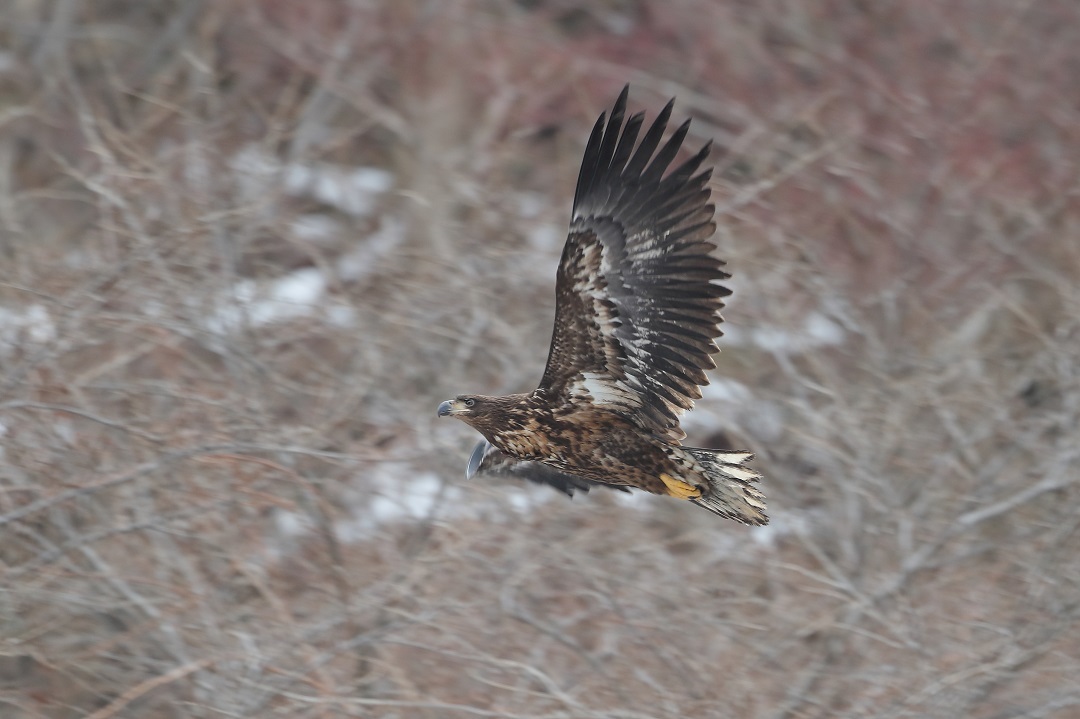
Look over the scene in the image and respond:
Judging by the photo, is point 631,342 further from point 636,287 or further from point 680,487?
point 680,487

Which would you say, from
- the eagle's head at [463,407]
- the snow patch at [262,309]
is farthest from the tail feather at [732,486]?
the snow patch at [262,309]

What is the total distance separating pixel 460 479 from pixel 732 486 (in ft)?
5.83

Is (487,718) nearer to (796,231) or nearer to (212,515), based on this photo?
(212,515)

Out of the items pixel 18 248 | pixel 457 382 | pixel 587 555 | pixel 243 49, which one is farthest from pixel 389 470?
pixel 243 49

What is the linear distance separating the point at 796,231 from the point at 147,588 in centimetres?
518

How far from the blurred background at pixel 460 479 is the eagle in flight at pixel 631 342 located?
913 millimetres

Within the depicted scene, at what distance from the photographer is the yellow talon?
5.88 metres

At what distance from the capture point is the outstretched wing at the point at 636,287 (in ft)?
17.8

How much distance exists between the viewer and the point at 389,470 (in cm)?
758

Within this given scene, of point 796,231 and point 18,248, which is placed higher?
point 796,231

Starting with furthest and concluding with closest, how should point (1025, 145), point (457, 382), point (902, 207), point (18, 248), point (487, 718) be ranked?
1. point (1025, 145)
2. point (902, 207)
3. point (457, 382)
4. point (18, 248)
5. point (487, 718)

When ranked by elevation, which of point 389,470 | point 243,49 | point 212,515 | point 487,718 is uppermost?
point 243,49

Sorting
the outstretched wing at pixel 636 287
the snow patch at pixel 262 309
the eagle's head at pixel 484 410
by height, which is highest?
the snow patch at pixel 262 309

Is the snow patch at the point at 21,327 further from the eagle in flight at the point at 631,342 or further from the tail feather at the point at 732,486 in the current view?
the tail feather at the point at 732,486
